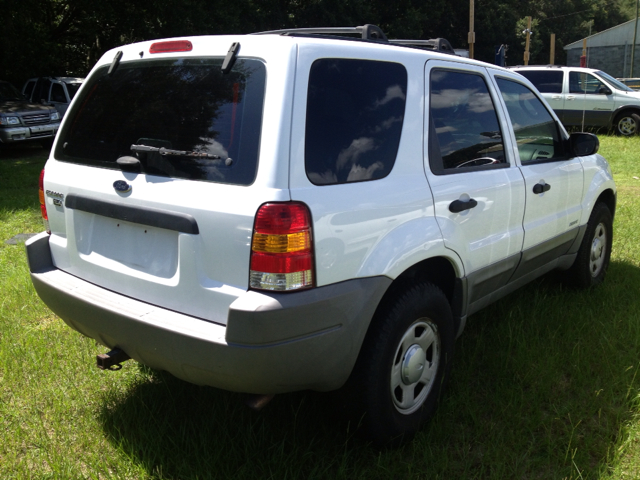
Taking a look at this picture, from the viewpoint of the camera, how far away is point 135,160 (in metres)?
2.58

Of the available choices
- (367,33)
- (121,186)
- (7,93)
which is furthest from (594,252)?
(7,93)

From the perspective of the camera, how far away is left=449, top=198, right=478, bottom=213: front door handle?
2.97 m

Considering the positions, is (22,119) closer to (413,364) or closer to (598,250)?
(598,250)

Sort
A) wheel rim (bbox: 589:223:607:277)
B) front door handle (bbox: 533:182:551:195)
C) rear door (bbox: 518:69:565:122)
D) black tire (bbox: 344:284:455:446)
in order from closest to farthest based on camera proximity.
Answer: black tire (bbox: 344:284:455:446)
front door handle (bbox: 533:182:551:195)
wheel rim (bbox: 589:223:607:277)
rear door (bbox: 518:69:565:122)

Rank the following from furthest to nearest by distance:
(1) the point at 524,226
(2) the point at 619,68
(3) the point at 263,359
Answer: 1. (2) the point at 619,68
2. (1) the point at 524,226
3. (3) the point at 263,359

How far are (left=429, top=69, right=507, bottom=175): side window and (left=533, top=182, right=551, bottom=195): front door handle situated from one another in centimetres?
33

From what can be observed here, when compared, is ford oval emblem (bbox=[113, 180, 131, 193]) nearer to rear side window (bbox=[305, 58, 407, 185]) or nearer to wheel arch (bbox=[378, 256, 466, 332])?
rear side window (bbox=[305, 58, 407, 185])

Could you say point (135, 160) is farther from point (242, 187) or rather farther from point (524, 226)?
point (524, 226)

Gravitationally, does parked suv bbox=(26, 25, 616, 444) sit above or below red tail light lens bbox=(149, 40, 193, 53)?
below

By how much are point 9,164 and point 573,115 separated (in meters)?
13.8

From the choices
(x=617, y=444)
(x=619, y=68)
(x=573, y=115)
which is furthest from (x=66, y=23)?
(x=619, y=68)

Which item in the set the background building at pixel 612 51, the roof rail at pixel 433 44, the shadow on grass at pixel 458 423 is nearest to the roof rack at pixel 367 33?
the roof rail at pixel 433 44

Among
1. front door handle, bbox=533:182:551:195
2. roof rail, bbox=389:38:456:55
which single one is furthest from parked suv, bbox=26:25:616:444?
front door handle, bbox=533:182:551:195

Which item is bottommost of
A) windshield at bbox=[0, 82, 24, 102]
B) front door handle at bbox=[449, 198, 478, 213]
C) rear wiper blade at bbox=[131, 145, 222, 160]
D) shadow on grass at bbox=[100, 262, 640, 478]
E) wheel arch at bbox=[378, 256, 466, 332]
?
shadow on grass at bbox=[100, 262, 640, 478]
